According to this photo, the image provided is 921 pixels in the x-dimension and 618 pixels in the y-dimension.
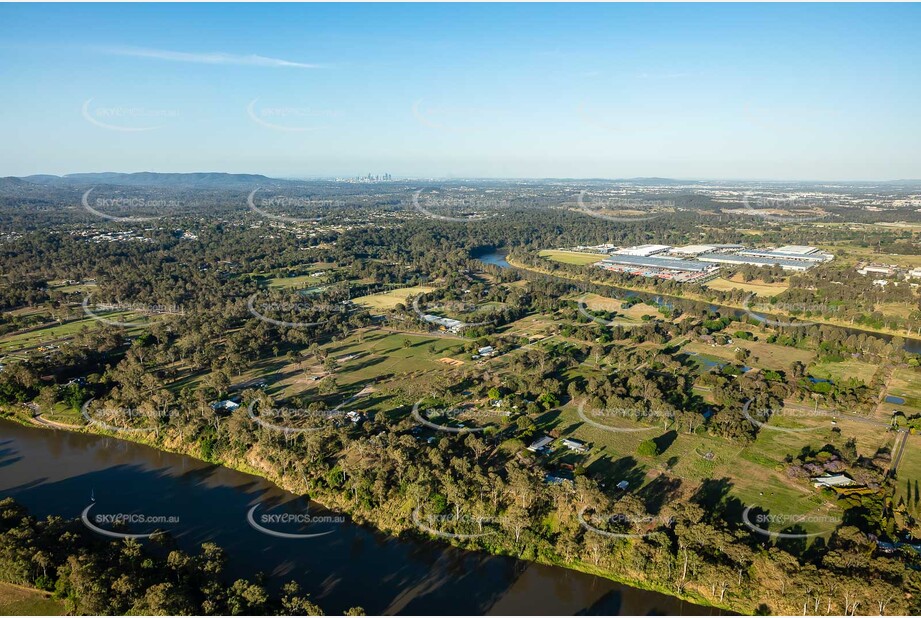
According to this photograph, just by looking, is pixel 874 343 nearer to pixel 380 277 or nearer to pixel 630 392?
pixel 630 392

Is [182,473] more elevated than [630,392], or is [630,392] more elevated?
[630,392]

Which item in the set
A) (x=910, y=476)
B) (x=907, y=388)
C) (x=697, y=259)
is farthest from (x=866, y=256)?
(x=910, y=476)

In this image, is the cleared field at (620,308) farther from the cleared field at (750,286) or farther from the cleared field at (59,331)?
the cleared field at (59,331)

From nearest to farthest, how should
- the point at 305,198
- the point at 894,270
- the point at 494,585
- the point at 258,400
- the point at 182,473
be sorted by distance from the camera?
the point at 494,585 → the point at 182,473 → the point at 258,400 → the point at 894,270 → the point at 305,198

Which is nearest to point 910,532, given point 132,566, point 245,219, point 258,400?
point 132,566

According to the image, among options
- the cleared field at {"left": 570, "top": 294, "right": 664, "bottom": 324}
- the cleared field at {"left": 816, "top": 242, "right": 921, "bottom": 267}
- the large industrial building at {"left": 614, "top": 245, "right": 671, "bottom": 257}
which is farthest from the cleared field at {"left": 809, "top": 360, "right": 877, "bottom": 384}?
the cleared field at {"left": 816, "top": 242, "right": 921, "bottom": 267}

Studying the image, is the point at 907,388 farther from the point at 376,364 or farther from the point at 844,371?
the point at 376,364
